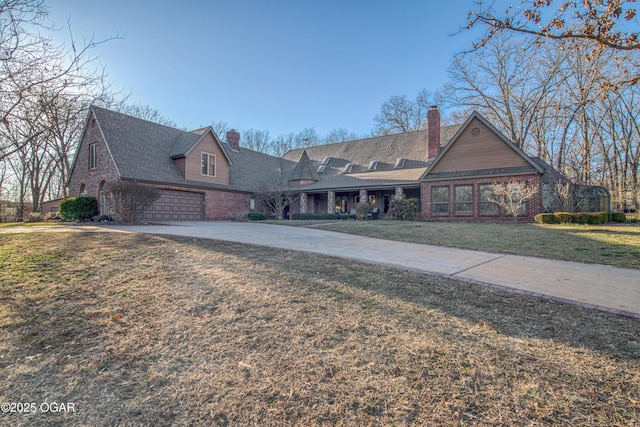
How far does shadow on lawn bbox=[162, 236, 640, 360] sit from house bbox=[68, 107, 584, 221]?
14.6m

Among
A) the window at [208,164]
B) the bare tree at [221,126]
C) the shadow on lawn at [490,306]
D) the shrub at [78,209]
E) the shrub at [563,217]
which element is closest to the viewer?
the shadow on lawn at [490,306]

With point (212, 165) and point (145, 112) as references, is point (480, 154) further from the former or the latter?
point (145, 112)

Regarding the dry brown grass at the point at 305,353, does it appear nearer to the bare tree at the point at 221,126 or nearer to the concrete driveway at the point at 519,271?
the concrete driveway at the point at 519,271

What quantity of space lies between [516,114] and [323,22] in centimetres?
2332

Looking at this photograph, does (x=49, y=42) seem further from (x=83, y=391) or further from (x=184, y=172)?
(x=184, y=172)

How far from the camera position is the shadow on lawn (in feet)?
9.97

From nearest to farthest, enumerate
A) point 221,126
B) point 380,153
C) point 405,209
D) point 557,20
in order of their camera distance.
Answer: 1. point 557,20
2. point 405,209
3. point 380,153
4. point 221,126

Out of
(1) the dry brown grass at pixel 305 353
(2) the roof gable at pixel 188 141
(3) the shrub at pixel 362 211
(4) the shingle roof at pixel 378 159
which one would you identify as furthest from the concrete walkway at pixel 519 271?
(2) the roof gable at pixel 188 141

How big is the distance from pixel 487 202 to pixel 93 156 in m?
23.2

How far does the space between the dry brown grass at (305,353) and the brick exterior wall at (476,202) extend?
574 inches

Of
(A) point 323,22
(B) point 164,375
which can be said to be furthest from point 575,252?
(A) point 323,22

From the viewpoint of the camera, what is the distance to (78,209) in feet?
55.4

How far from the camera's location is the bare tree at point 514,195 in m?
16.0

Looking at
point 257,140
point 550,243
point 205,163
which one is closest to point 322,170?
point 205,163
